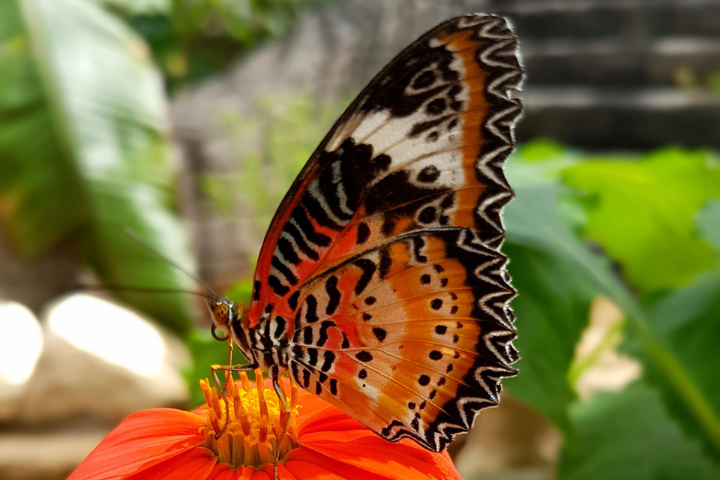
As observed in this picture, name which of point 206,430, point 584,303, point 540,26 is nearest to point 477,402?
point 206,430

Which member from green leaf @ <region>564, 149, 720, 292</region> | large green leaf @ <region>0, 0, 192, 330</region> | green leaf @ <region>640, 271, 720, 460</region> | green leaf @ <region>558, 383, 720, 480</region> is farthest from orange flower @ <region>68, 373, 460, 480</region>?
large green leaf @ <region>0, 0, 192, 330</region>

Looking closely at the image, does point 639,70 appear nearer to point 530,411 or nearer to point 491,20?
point 530,411

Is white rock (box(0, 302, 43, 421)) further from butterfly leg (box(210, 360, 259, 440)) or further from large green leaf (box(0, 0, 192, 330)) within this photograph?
butterfly leg (box(210, 360, 259, 440))

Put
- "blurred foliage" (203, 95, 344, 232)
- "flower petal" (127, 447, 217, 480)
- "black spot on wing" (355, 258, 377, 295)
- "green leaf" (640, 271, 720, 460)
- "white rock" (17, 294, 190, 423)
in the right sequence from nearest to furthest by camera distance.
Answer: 1. "flower petal" (127, 447, 217, 480)
2. "black spot on wing" (355, 258, 377, 295)
3. "green leaf" (640, 271, 720, 460)
4. "white rock" (17, 294, 190, 423)
5. "blurred foliage" (203, 95, 344, 232)

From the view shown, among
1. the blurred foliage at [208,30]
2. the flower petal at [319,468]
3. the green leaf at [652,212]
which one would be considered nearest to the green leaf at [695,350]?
Answer: the green leaf at [652,212]

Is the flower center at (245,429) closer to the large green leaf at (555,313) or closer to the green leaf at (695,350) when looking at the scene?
the large green leaf at (555,313)

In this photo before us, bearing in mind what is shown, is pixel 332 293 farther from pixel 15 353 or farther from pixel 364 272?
pixel 15 353
